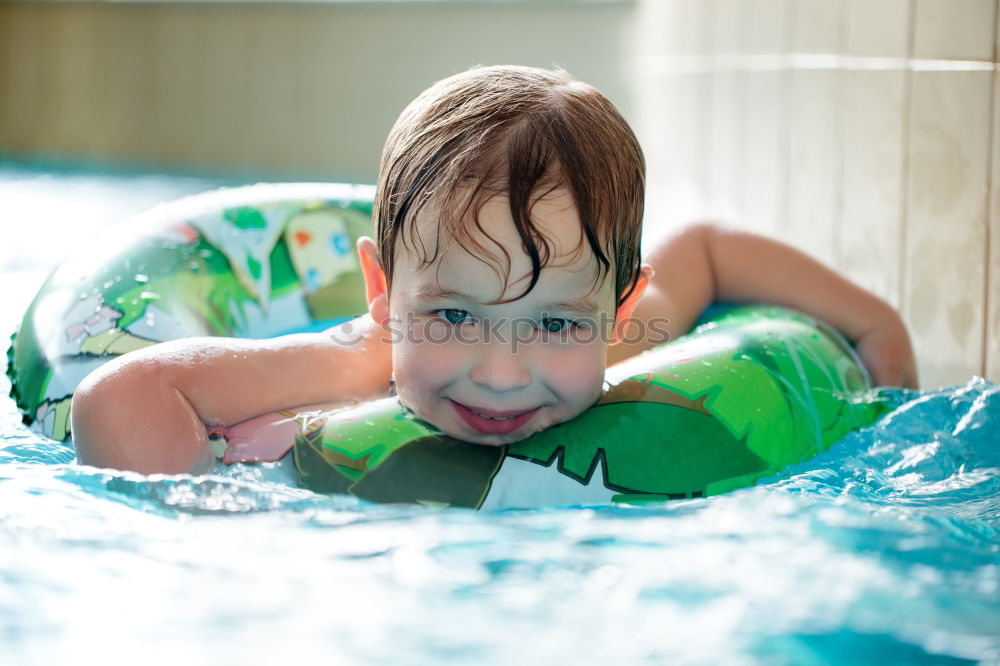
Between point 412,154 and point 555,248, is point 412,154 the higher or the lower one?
the higher one

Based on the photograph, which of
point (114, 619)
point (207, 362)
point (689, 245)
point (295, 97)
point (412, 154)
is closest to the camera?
point (114, 619)

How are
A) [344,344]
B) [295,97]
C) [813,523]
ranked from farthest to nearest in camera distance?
[295,97]
[344,344]
[813,523]

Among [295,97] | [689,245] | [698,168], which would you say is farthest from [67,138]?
[689,245]

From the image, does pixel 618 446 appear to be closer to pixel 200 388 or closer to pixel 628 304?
pixel 628 304

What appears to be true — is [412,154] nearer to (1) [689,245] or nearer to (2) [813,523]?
(2) [813,523]

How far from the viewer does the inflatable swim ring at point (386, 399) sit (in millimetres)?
1533

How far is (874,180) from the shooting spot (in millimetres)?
2611

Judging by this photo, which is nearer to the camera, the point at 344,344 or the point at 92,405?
the point at 92,405

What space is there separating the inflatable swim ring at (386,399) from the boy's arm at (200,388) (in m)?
0.06

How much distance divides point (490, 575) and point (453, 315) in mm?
398

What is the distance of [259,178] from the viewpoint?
20.4ft

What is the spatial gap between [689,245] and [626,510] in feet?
2.93

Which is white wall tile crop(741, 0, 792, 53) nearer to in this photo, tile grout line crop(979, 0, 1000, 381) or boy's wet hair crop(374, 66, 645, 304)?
tile grout line crop(979, 0, 1000, 381)
